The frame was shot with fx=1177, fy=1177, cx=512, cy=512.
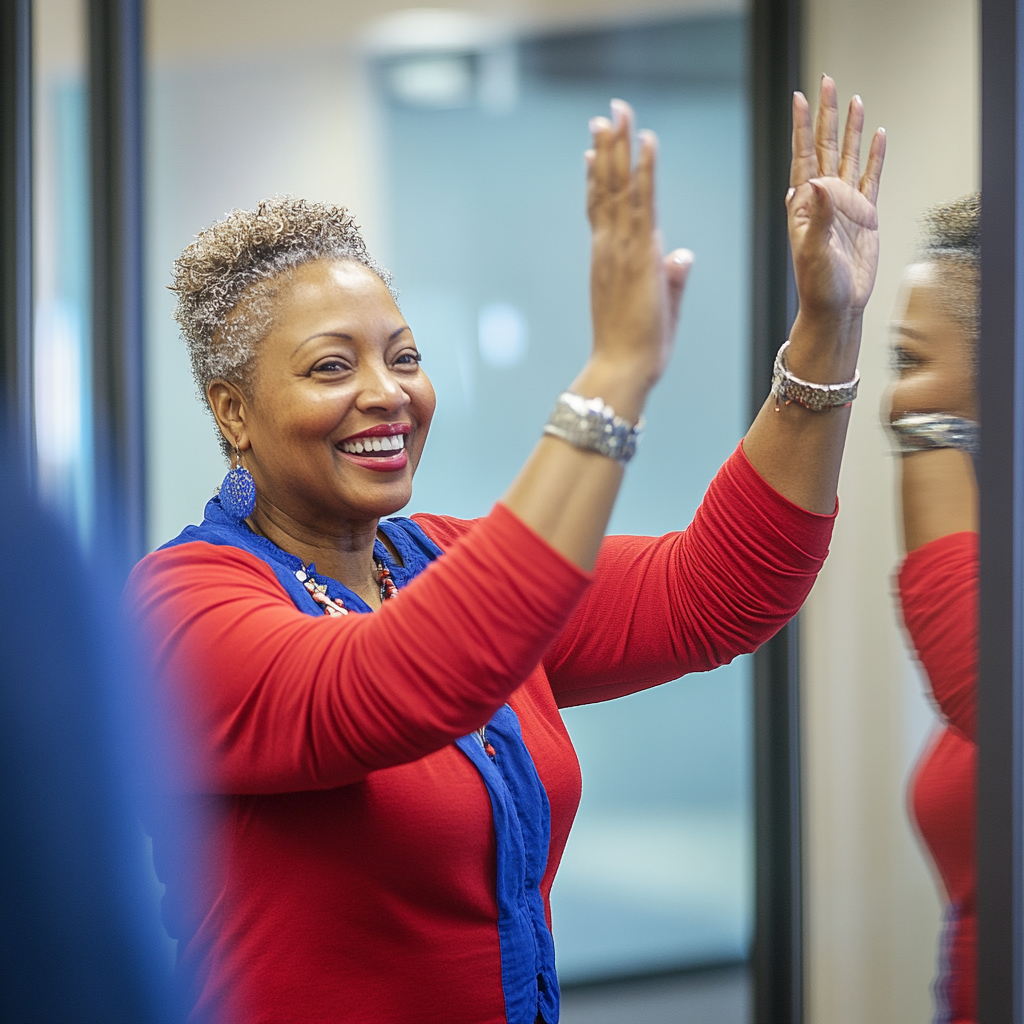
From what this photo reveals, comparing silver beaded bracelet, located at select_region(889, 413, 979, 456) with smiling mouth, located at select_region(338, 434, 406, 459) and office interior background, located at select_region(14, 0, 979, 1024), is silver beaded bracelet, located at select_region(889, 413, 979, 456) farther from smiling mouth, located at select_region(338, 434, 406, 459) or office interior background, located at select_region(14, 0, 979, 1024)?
office interior background, located at select_region(14, 0, 979, 1024)

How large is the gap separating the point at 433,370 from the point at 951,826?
195 centimetres

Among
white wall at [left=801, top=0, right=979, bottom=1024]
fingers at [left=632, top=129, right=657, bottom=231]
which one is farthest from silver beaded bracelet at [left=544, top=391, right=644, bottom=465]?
white wall at [left=801, top=0, right=979, bottom=1024]

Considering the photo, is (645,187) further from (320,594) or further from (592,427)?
(320,594)

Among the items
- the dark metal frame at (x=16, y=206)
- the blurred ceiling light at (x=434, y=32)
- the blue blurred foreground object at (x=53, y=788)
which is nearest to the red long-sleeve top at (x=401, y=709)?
the blue blurred foreground object at (x=53, y=788)

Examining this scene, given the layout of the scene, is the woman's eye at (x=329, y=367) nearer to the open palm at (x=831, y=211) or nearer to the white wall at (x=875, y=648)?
the open palm at (x=831, y=211)

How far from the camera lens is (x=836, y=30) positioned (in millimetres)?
2320

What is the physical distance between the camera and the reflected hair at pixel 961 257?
123 centimetres

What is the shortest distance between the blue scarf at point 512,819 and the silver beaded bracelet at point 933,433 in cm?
56

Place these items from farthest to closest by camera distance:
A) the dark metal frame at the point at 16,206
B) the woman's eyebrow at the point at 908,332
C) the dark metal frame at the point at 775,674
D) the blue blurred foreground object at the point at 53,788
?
1. the dark metal frame at the point at 16,206
2. the dark metal frame at the point at 775,674
3. the woman's eyebrow at the point at 908,332
4. the blue blurred foreground object at the point at 53,788

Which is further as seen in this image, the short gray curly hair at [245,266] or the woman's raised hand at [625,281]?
the short gray curly hair at [245,266]

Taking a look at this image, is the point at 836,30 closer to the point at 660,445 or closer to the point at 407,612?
the point at 660,445

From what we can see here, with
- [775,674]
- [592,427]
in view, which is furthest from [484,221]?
[592,427]

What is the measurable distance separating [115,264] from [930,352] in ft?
7.00

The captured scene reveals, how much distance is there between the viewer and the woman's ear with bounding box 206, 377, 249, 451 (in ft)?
4.05
